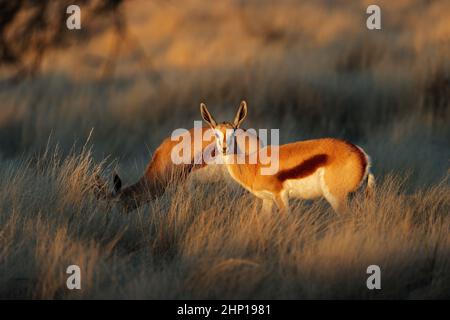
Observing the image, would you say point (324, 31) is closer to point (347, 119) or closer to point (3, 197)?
point (347, 119)

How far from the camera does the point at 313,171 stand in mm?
7305

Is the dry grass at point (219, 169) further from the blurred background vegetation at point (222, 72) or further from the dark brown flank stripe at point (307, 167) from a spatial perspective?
the dark brown flank stripe at point (307, 167)

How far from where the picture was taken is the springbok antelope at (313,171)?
7.22m

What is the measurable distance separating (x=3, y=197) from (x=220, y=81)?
683 cm

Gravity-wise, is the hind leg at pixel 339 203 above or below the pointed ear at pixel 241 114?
below

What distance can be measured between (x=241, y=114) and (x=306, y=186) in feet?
3.14

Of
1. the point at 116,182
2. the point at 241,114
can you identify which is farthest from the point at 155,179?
the point at 241,114

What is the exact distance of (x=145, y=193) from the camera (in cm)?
836

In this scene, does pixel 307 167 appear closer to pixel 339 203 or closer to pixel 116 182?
pixel 339 203

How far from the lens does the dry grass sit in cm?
615

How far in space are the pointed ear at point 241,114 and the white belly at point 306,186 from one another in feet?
2.22

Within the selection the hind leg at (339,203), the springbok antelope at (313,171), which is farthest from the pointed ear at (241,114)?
the hind leg at (339,203)

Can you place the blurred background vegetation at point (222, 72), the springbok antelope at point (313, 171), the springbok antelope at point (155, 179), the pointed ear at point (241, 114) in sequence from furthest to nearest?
the blurred background vegetation at point (222, 72), the springbok antelope at point (155, 179), the pointed ear at point (241, 114), the springbok antelope at point (313, 171)
